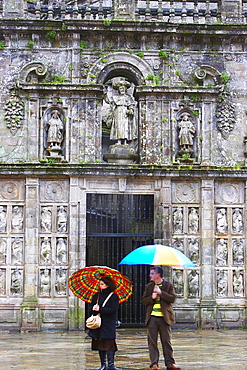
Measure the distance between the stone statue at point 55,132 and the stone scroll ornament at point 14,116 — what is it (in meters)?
0.83

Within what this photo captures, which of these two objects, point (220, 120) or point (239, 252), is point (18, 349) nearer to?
point (239, 252)

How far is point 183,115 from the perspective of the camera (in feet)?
67.3

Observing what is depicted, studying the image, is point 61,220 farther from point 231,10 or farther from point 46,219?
point 231,10

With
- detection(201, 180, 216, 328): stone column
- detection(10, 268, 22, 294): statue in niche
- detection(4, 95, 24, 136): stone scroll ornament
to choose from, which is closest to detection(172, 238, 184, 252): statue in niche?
detection(201, 180, 216, 328): stone column

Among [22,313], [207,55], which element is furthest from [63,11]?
[22,313]

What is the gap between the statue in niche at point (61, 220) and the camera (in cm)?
1988

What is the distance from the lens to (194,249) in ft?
65.6

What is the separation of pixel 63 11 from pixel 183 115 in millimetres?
4696

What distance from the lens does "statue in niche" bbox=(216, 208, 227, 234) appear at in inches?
793

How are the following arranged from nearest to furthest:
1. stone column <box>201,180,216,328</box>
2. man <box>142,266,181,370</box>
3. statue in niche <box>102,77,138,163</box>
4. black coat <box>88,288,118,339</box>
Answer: man <box>142,266,181,370</box> → black coat <box>88,288,118,339</box> → stone column <box>201,180,216,328</box> → statue in niche <box>102,77,138,163</box>

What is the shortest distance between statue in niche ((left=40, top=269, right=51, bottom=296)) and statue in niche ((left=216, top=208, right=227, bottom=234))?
507 centimetres

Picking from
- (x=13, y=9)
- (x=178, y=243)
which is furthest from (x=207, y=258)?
(x=13, y=9)

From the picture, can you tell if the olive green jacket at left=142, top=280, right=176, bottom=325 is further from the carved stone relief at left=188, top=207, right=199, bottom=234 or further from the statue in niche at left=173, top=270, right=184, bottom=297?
the carved stone relief at left=188, top=207, right=199, bottom=234

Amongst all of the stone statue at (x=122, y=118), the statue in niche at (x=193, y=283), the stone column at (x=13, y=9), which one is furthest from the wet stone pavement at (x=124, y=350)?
the stone column at (x=13, y=9)
